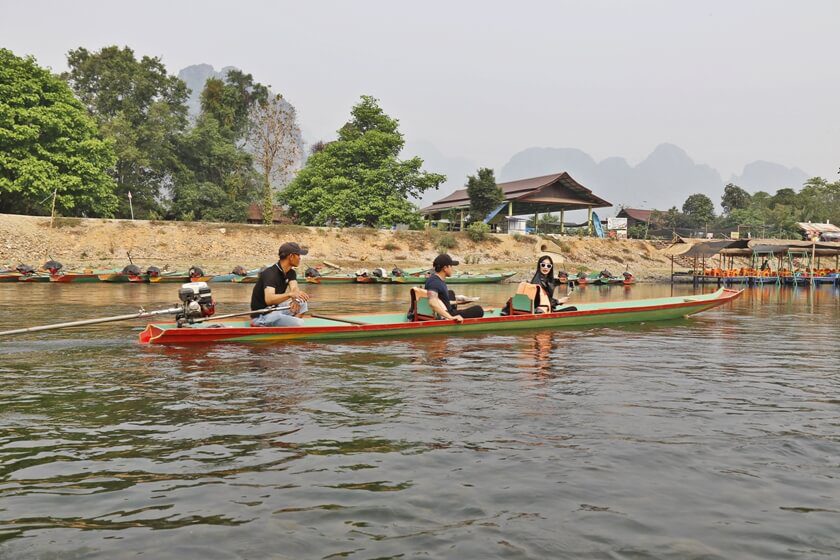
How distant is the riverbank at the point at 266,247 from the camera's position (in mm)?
39000

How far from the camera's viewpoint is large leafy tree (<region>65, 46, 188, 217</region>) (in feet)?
166

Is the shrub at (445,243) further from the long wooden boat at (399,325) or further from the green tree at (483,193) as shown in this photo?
the long wooden boat at (399,325)

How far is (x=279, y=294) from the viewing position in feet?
36.1

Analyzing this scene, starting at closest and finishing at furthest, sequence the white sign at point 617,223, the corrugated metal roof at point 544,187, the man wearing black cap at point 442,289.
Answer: the man wearing black cap at point 442,289
the corrugated metal roof at point 544,187
the white sign at point 617,223

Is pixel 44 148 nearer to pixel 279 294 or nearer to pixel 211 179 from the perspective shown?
pixel 211 179

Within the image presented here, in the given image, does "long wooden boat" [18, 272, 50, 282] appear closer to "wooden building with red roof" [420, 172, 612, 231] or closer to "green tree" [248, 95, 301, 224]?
"green tree" [248, 95, 301, 224]

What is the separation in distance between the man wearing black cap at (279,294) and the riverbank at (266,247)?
95.0 ft

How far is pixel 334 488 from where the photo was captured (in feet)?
15.4

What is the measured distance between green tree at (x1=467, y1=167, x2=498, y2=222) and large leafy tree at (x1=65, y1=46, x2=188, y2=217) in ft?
84.2

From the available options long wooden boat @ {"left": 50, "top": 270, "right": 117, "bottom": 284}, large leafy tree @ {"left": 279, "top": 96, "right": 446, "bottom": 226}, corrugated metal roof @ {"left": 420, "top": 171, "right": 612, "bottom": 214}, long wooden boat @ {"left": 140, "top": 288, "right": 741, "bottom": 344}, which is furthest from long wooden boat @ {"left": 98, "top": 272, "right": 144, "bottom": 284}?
corrugated metal roof @ {"left": 420, "top": 171, "right": 612, "bottom": 214}

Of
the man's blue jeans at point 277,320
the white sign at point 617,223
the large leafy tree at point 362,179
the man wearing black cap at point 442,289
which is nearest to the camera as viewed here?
the man's blue jeans at point 277,320

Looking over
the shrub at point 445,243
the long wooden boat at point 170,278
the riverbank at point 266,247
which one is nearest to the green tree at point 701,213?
the riverbank at point 266,247

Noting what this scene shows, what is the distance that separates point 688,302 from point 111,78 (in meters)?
52.4

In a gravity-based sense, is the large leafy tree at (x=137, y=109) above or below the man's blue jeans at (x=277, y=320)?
above
